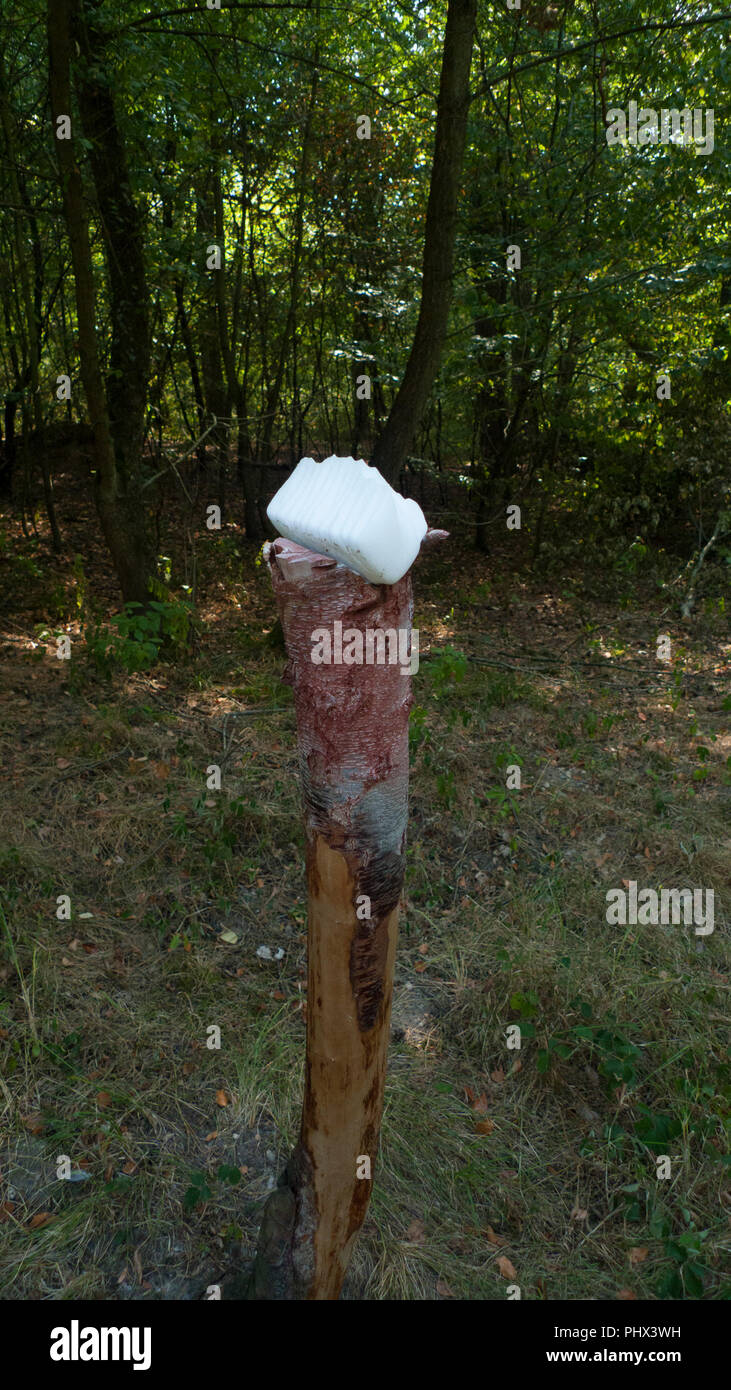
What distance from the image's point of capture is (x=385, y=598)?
142cm

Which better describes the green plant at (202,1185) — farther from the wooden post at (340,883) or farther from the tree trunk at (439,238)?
the tree trunk at (439,238)

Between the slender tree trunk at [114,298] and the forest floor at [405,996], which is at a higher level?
the slender tree trunk at [114,298]

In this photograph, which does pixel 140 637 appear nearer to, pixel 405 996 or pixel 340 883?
pixel 405 996

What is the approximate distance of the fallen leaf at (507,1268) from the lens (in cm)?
253

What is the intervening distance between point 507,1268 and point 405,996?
113 cm

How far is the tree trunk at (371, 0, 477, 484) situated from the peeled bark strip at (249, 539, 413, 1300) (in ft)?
16.3

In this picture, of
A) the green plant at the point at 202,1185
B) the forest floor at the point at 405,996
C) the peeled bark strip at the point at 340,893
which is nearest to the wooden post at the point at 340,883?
the peeled bark strip at the point at 340,893

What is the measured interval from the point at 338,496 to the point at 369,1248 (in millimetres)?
2411

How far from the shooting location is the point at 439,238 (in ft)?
18.1

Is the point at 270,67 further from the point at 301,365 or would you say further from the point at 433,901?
the point at 433,901

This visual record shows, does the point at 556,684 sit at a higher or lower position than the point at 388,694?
lower

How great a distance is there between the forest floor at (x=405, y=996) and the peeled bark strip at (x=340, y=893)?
0.59 meters

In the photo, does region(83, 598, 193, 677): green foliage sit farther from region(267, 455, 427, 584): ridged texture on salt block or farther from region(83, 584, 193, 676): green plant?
region(267, 455, 427, 584): ridged texture on salt block

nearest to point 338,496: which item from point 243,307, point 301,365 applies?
point 243,307
